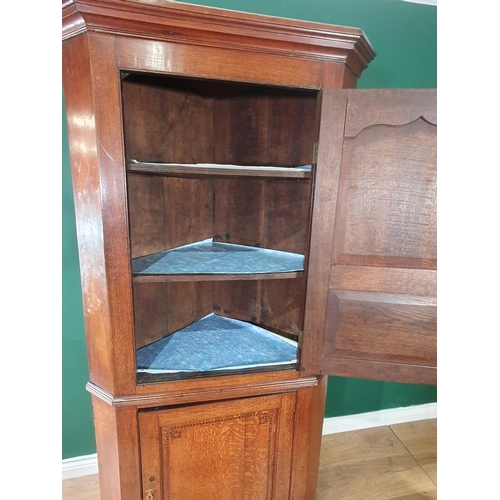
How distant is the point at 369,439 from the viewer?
187 cm

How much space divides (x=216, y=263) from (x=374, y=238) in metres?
0.46

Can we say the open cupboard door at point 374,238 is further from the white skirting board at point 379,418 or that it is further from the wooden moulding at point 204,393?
the white skirting board at point 379,418

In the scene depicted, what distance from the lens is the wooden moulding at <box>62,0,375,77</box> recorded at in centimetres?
77

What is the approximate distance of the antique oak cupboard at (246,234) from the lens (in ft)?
2.79

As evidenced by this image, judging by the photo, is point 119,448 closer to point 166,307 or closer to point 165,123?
point 166,307

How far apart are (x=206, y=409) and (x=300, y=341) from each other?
34 centimetres

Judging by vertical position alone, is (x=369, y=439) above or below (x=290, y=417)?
below

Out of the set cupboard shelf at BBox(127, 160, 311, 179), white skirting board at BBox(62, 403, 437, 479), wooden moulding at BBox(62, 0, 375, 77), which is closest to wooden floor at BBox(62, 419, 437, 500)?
white skirting board at BBox(62, 403, 437, 479)

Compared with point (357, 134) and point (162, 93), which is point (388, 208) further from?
point (162, 93)

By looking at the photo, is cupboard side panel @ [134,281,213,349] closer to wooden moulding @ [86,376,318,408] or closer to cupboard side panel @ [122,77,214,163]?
wooden moulding @ [86,376,318,408]

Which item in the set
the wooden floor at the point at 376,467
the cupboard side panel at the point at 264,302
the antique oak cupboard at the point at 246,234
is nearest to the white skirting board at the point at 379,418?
the wooden floor at the point at 376,467

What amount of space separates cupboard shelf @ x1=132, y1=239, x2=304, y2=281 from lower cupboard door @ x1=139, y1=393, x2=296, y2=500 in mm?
379

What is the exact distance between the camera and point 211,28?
818 mm

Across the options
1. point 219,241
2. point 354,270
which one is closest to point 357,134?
point 354,270
